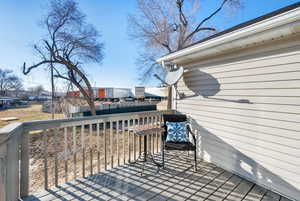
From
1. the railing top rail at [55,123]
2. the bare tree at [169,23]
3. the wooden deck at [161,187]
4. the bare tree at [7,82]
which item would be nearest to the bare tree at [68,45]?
the bare tree at [169,23]

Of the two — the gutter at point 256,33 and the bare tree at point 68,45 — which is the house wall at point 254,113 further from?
the bare tree at point 68,45

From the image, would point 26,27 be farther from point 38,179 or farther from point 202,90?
point 202,90

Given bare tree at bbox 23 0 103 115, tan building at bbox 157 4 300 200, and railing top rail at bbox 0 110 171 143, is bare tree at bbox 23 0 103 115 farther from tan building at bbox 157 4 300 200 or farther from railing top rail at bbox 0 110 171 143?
tan building at bbox 157 4 300 200

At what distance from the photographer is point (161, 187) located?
2.41 m

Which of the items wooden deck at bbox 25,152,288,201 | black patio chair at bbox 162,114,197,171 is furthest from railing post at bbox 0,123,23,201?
black patio chair at bbox 162,114,197,171

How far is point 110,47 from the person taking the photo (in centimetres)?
1187

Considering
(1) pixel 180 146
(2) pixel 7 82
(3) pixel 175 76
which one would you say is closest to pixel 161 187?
(1) pixel 180 146

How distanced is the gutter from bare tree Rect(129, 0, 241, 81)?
26.2 feet

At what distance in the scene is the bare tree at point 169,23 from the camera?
10.2 metres

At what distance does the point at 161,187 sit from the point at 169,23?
419 inches

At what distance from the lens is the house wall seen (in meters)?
2.13

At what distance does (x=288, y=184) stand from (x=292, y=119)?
3.05 feet

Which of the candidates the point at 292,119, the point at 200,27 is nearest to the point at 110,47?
the point at 200,27

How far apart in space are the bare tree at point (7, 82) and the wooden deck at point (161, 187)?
32.9 metres
